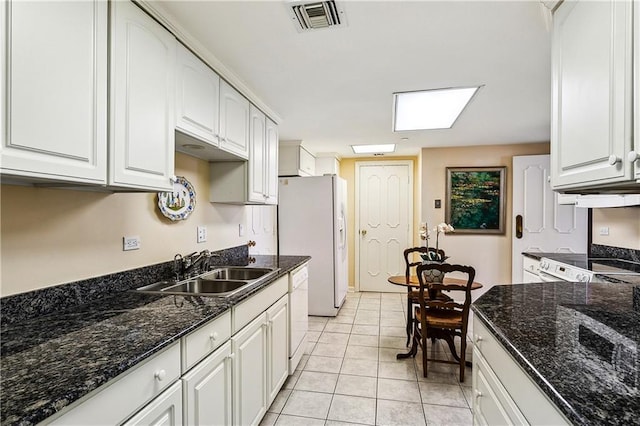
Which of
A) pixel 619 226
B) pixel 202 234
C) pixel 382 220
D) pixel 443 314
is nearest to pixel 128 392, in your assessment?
pixel 202 234

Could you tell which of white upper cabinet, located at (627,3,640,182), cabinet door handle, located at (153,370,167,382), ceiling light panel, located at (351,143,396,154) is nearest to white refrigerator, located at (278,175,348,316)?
ceiling light panel, located at (351,143,396,154)

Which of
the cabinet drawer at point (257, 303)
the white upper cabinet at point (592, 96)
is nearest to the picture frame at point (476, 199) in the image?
the cabinet drawer at point (257, 303)

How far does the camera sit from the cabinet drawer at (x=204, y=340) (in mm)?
1227

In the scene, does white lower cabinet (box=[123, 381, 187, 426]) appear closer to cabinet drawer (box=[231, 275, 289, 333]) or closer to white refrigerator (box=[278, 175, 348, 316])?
cabinet drawer (box=[231, 275, 289, 333])

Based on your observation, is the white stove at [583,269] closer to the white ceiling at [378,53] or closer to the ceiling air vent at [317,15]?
the white ceiling at [378,53]

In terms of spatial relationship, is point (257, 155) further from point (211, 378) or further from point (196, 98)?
point (211, 378)

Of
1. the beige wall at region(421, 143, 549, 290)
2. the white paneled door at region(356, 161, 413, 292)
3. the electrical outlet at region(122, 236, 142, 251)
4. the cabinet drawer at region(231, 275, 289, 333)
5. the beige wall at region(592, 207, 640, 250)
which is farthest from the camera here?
the white paneled door at region(356, 161, 413, 292)

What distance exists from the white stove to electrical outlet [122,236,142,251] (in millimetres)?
3045

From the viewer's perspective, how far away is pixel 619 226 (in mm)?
3021

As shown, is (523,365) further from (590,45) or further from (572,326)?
(590,45)

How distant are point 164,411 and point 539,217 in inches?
178

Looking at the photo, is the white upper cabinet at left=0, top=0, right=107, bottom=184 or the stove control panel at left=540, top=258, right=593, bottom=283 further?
the stove control panel at left=540, top=258, right=593, bottom=283

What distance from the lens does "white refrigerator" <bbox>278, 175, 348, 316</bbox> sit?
4133 millimetres

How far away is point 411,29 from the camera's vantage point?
5.42ft
